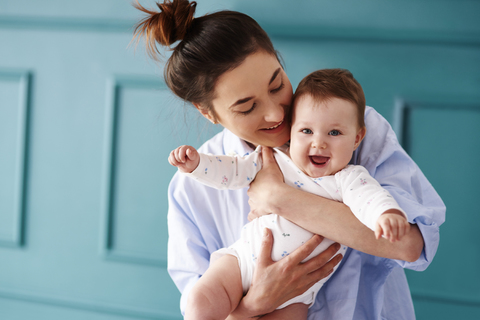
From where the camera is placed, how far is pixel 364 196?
786mm

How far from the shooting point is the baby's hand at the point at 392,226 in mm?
658

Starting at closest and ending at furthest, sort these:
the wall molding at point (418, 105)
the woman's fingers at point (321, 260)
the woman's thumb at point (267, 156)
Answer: the woman's fingers at point (321, 260)
the woman's thumb at point (267, 156)
the wall molding at point (418, 105)

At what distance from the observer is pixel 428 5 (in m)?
1.26

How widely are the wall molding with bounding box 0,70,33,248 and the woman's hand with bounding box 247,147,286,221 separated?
1.25m

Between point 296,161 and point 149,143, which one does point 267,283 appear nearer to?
point 296,161

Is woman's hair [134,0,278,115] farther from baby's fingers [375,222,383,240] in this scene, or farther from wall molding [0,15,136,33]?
wall molding [0,15,136,33]

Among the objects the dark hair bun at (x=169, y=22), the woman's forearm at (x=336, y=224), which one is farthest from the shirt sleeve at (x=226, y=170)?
the dark hair bun at (x=169, y=22)

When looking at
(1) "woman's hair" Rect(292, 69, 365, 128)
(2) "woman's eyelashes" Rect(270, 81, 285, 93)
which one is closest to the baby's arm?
(1) "woman's hair" Rect(292, 69, 365, 128)

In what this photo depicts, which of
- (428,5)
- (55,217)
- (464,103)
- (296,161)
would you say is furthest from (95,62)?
(464,103)

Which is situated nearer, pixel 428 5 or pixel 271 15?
pixel 428 5

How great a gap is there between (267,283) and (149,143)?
0.89 m

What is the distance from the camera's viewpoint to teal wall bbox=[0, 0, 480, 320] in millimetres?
1285

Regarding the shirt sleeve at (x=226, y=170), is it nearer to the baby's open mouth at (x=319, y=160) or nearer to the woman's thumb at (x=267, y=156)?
the woman's thumb at (x=267, y=156)

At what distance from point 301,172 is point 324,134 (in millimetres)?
129
